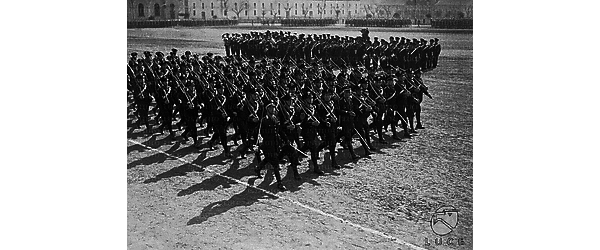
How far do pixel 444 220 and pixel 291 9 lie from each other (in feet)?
17.9

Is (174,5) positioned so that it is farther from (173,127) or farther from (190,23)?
(173,127)

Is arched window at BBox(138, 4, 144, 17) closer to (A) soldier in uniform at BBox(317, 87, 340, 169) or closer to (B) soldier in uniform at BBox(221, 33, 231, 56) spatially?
(B) soldier in uniform at BBox(221, 33, 231, 56)

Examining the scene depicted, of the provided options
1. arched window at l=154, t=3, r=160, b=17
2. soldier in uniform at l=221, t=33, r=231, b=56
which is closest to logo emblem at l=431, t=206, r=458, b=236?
arched window at l=154, t=3, r=160, b=17

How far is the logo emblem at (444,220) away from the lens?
8195 mm

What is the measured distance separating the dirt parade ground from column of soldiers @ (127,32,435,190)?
0.30 meters

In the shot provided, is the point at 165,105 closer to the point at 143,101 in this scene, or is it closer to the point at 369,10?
the point at 143,101

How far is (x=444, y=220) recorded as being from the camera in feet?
27.4

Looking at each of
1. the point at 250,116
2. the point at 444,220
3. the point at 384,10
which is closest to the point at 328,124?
the point at 250,116

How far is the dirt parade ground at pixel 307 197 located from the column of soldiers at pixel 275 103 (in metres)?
0.30

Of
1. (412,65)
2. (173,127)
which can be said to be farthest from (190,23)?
(412,65)

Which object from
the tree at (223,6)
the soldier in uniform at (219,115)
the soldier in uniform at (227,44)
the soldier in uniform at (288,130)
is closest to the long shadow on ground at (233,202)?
the soldier in uniform at (288,130)

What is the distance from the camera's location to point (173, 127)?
13109mm

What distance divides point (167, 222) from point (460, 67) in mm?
10427

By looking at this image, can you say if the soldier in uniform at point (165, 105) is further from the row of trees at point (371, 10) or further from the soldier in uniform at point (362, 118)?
the soldier in uniform at point (362, 118)
